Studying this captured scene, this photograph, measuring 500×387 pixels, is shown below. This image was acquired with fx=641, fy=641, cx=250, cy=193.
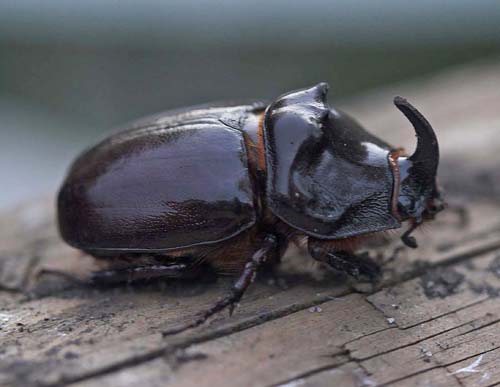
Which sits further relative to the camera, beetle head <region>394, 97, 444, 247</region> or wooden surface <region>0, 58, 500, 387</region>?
beetle head <region>394, 97, 444, 247</region>

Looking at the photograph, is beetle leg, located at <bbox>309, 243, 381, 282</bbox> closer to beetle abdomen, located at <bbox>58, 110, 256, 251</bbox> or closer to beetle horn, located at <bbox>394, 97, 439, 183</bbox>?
beetle abdomen, located at <bbox>58, 110, 256, 251</bbox>

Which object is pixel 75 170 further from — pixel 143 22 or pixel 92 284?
pixel 143 22

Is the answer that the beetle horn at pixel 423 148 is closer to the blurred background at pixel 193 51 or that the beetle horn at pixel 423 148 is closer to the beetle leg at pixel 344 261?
the beetle leg at pixel 344 261

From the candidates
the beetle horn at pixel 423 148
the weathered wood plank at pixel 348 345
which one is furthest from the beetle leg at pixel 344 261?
the beetle horn at pixel 423 148

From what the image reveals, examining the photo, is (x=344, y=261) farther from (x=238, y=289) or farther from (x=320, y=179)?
(x=238, y=289)

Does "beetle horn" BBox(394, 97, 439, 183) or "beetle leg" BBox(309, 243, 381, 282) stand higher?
"beetle horn" BBox(394, 97, 439, 183)

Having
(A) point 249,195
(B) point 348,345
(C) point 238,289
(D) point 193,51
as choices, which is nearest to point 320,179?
(A) point 249,195

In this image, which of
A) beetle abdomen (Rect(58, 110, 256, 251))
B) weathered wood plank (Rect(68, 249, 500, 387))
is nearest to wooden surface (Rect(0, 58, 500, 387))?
weathered wood plank (Rect(68, 249, 500, 387))
